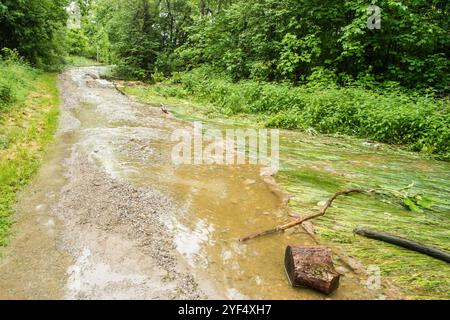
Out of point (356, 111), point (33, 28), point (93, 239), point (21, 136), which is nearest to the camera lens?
point (93, 239)

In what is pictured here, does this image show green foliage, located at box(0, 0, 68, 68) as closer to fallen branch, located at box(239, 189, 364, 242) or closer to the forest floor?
the forest floor

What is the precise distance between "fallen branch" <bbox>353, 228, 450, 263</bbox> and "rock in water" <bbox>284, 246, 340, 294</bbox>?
0.74 metres

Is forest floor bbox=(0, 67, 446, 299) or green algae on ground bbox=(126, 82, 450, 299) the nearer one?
forest floor bbox=(0, 67, 446, 299)

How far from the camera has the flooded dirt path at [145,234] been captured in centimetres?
270

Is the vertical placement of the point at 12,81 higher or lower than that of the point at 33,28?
lower

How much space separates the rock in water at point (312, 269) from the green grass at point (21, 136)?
8.74ft

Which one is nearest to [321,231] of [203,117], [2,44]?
[203,117]

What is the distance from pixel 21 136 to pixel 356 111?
22.7 ft

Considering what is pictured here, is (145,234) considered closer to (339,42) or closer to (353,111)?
(353,111)

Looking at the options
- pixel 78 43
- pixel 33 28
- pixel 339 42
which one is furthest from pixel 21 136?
pixel 78 43

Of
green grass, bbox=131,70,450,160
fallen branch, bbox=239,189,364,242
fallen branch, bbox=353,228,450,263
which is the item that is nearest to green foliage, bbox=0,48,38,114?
green grass, bbox=131,70,450,160

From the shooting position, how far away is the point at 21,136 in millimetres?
6426

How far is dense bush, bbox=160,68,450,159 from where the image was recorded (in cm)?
680
